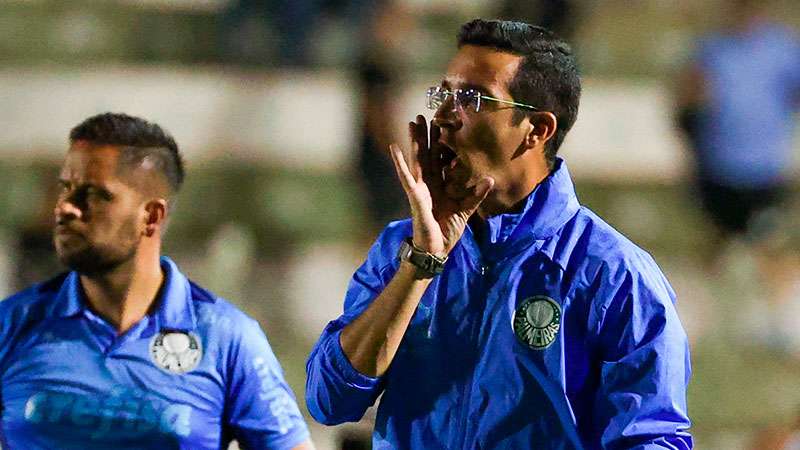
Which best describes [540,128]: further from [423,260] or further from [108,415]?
[108,415]

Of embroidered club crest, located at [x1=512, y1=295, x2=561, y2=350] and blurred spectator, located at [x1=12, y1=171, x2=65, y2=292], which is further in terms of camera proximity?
blurred spectator, located at [x1=12, y1=171, x2=65, y2=292]

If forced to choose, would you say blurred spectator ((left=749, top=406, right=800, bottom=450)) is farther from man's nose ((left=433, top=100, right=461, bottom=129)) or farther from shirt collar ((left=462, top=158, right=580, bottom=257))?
man's nose ((left=433, top=100, right=461, bottom=129))

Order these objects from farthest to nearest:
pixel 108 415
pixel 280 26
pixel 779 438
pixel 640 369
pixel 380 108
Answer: pixel 280 26
pixel 380 108
pixel 779 438
pixel 108 415
pixel 640 369

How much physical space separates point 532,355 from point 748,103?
466cm

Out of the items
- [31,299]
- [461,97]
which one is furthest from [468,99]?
[31,299]

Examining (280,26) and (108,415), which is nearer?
(108,415)

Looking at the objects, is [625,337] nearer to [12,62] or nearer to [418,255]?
[418,255]

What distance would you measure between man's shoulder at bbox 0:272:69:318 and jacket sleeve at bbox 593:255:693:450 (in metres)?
1.35

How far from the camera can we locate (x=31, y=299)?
126 inches

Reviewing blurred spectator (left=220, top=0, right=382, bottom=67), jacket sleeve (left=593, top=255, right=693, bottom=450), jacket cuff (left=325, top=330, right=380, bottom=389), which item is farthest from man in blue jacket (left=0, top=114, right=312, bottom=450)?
blurred spectator (left=220, top=0, right=382, bottom=67)

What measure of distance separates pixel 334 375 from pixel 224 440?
0.87m

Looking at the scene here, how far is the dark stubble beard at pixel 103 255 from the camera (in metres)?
3.11

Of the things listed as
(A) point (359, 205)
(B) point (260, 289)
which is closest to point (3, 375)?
(B) point (260, 289)

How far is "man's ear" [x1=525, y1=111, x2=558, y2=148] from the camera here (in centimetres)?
244
